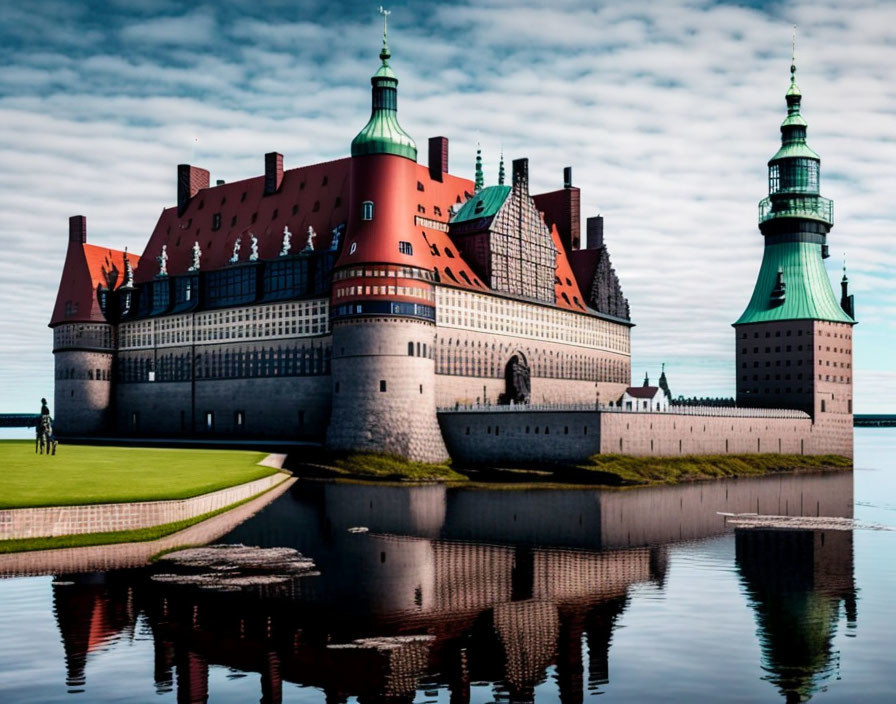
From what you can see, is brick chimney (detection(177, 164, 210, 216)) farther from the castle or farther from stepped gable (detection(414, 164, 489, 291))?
stepped gable (detection(414, 164, 489, 291))

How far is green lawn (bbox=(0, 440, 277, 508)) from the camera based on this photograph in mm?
40406

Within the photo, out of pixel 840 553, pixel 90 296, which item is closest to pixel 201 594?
pixel 840 553

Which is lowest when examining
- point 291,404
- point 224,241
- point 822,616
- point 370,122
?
point 822,616

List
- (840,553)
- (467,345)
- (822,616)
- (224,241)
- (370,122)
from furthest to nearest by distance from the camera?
(224,241), (467,345), (370,122), (840,553), (822,616)

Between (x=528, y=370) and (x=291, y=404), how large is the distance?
25060 mm

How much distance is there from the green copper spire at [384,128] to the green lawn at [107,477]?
30934 mm

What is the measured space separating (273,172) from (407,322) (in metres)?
35.4

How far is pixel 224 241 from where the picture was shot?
113688 millimetres

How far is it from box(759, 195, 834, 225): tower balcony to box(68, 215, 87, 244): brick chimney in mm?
83946

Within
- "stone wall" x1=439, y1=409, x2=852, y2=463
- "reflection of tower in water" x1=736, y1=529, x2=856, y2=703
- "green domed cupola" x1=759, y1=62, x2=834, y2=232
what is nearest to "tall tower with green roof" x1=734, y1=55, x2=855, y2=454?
"green domed cupola" x1=759, y1=62, x2=834, y2=232

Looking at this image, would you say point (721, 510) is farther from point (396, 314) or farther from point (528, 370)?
point (528, 370)

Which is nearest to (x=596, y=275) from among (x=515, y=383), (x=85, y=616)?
(x=515, y=383)

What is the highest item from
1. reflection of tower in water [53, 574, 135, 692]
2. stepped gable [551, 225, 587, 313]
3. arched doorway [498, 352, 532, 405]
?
stepped gable [551, 225, 587, 313]

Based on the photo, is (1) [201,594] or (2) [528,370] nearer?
(1) [201,594]
